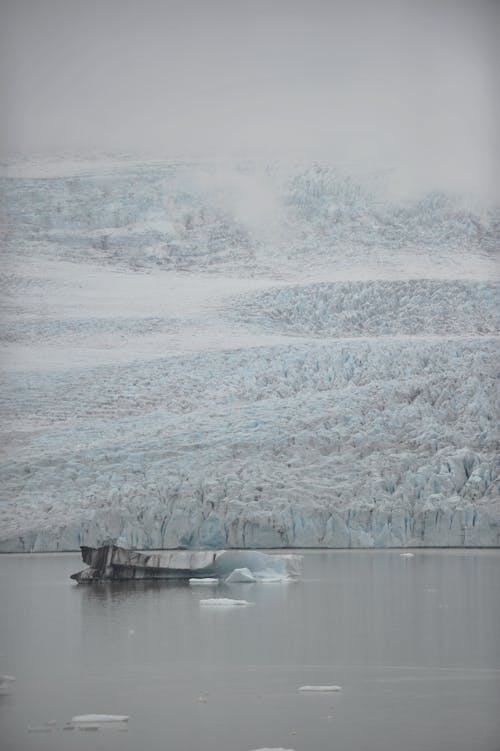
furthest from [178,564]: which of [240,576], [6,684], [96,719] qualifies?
[96,719]

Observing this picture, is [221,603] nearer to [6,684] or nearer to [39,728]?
[6,684]

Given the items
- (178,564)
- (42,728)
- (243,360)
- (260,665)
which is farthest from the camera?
(243,360)

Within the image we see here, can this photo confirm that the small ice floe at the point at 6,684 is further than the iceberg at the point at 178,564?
No

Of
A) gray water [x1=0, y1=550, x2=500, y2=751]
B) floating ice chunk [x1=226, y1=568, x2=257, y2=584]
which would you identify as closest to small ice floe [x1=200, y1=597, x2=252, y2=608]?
gray water [x1=0, y1=550, x2=500, y2=751]

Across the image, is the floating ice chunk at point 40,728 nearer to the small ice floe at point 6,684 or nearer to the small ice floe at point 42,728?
the small ice floe at point 42,728

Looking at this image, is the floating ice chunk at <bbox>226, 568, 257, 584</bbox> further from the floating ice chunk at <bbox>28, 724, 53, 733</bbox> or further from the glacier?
the floating ice chunk at <bbox>28, 724, 53, 733</bbox>

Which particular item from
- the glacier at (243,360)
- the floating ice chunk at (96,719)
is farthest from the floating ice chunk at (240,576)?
the floating ice chunk at (96,719)
